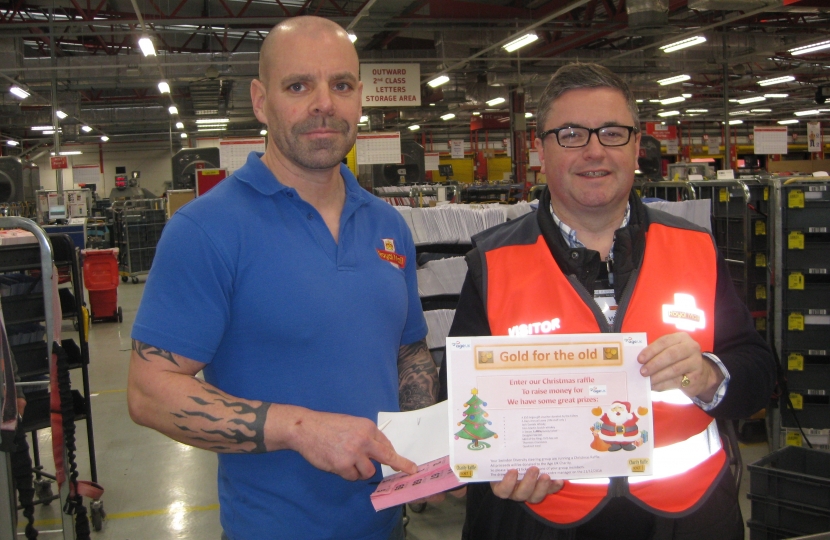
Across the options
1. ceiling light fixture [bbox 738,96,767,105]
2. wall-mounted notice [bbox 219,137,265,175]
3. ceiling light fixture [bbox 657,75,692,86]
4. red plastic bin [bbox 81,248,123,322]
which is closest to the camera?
wall-mounted notice [bbox 219,137,265,175]

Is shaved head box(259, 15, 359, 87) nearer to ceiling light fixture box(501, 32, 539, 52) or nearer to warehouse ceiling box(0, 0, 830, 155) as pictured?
warehouse ceiling box(0, 0, 830, 155)

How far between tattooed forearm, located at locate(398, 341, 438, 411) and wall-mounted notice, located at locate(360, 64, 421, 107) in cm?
1063

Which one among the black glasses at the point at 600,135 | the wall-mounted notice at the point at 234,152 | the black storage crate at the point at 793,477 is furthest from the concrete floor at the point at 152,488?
the wall-mounted notice at the point at 234,152

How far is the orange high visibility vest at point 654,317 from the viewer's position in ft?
4.72

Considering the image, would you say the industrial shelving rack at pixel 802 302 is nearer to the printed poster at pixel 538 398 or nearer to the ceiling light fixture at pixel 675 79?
the printed poster at pixel 538 398

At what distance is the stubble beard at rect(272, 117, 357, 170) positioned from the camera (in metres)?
1.46

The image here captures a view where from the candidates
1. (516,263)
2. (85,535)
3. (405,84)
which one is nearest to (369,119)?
(405,84)

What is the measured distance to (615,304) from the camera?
61.3 inches

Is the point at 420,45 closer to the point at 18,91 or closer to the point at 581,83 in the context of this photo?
the point at 18,91

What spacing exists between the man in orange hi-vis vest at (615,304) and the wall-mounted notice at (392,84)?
420 inches

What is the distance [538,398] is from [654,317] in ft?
1.24

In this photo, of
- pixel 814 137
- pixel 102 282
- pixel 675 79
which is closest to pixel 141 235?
pixel 102 282

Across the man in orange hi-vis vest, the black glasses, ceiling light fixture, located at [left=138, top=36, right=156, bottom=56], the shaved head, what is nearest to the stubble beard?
the shaved head

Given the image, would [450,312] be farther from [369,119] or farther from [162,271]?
[369,119]
